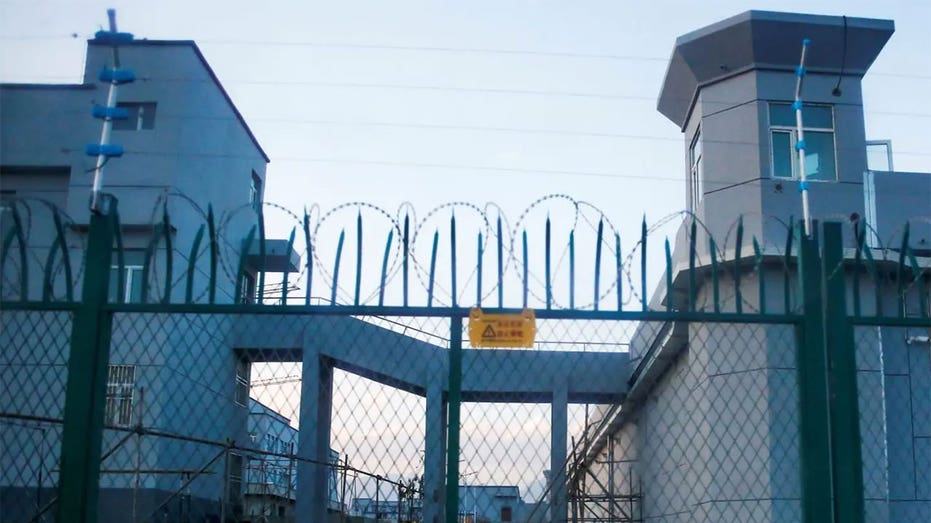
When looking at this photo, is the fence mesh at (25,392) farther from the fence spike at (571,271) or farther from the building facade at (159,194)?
the building facade at (159,194)

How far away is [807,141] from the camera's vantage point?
1491cm

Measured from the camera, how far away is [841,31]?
14.5 meters

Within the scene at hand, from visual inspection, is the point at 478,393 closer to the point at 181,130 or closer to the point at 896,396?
the point at 896,396

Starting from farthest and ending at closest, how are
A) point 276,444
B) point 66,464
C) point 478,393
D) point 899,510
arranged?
point 276,444 → point 899,510 → point 478,393 → point 66,464

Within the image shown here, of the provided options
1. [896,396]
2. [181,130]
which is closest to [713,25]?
[896,396]

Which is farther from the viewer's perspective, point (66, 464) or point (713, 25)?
point (713, 25)

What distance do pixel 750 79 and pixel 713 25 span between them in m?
1.01

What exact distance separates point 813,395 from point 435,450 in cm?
395

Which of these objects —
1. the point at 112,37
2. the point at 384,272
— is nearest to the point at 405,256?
the point at 384,272

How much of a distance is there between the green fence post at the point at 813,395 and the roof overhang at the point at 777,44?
35.0 feet

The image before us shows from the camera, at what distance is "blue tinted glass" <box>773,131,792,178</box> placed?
14773mm

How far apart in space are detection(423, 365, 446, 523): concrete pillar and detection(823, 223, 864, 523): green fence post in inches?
71.5

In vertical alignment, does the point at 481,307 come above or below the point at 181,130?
below

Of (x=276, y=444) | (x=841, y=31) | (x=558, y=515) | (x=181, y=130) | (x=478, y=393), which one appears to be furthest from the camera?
(x=276, y=444)
